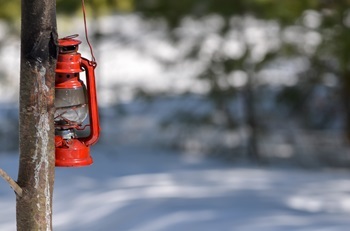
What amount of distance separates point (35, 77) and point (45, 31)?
0.58 feet

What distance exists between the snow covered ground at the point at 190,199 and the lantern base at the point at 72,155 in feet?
5.31

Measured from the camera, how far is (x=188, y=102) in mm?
9203

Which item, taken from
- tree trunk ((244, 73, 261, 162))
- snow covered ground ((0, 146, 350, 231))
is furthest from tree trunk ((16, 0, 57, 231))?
tree trunk ((244, 73, 261, 162))

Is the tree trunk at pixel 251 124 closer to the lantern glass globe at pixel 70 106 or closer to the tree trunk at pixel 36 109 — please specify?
the lantern glass globe at pixel 70 106

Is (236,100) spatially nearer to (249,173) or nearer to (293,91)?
(293,91)

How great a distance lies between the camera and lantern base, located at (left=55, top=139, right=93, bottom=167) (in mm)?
3174

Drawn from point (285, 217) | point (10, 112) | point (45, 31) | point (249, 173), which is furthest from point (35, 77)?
point (10, 112)

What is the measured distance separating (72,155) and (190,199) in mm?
2510

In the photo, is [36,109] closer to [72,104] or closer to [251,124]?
[72,104]

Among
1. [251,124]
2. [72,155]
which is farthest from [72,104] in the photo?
[251,124]

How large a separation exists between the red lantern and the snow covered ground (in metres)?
1.62

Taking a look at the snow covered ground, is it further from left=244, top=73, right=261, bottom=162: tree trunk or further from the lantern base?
the lantern base

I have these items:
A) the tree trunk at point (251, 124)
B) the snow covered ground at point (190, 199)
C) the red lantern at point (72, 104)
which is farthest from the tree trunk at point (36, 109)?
the tree trunk at point (251, 124)

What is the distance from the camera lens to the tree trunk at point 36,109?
2949 mm
